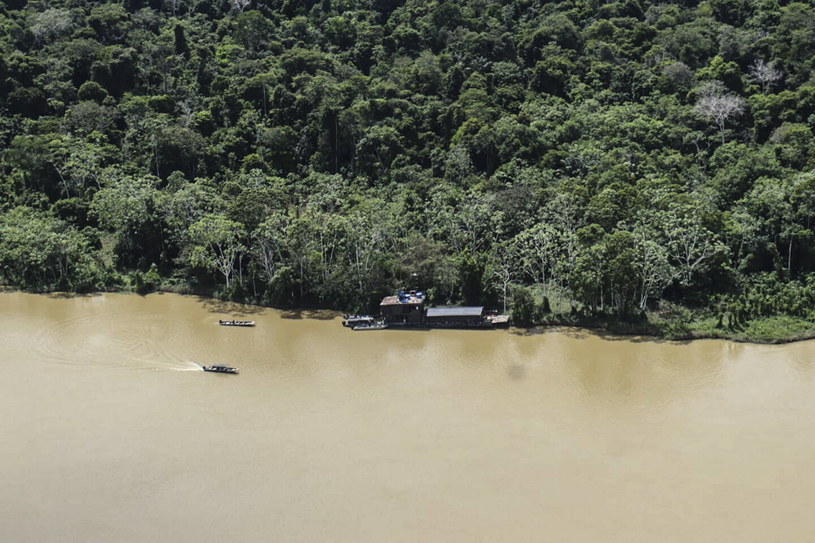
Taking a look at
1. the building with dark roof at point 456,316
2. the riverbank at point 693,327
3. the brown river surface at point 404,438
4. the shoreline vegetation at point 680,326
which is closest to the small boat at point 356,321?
the brown river surface at point 404,438

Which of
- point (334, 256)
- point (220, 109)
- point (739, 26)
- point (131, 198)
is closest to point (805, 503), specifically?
point (334, 256)

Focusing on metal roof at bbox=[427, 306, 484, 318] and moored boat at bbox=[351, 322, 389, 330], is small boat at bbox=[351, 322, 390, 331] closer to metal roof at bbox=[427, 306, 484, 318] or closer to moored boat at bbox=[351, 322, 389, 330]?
moored boat at bbox=[351, 322, 389, 330]

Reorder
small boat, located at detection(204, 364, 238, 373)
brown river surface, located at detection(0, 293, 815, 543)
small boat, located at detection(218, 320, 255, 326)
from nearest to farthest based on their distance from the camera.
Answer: brown river surface, located at detection(0, 293, 815, 543), small boat, located at detection(204, 364, 238, 373), small boat, located at detection(218, 320, 255, 326)

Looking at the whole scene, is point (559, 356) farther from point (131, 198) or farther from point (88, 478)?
point (131, 198)

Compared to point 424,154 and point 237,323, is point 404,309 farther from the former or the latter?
point 424,154

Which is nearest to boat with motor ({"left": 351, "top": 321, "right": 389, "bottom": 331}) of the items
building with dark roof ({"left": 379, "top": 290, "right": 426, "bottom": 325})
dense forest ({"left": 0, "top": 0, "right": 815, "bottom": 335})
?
building with dark roof ({"left": 379, "top": 290, "right": 426, "bottom": 325})

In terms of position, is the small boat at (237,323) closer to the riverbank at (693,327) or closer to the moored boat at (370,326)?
the moored boat at (370,326)
